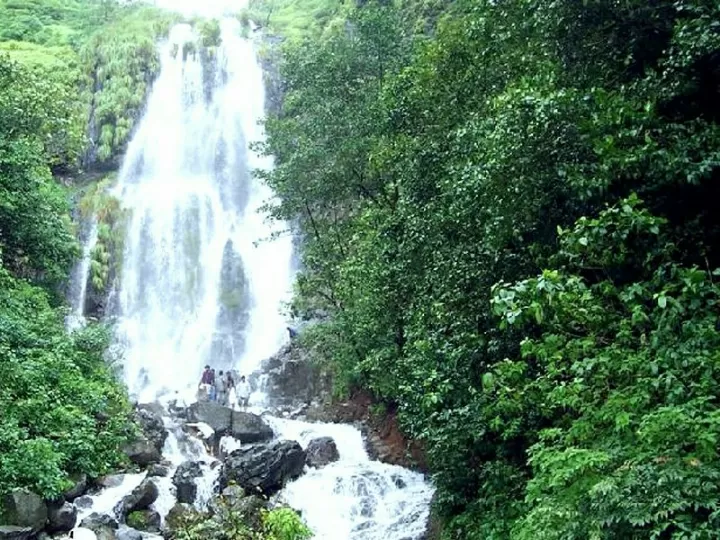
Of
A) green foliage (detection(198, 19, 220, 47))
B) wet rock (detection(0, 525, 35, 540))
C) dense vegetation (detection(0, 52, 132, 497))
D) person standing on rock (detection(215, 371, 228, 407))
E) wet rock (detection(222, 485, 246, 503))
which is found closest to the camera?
wet rock (detection(0, 525, 35, 540))

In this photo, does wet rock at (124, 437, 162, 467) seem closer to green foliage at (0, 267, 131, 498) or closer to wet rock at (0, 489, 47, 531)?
green foliage at (0, 267, 131, 498)

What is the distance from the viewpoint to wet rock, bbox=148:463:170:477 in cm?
1382

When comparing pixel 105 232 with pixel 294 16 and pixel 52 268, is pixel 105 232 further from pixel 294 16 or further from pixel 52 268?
pixel 294 16

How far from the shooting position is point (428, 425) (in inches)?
364

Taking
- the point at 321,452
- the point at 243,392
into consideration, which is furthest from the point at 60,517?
the point at 243,392

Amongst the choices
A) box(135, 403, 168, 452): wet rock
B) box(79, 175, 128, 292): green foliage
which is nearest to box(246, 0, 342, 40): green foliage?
box(79, 175, 128, 292): green foliage

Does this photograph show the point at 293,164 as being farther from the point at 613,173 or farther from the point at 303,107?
the point at 613,173

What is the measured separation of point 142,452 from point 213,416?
300cm

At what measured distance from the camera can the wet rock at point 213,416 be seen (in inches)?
658

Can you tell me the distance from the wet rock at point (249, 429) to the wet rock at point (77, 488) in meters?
4.63

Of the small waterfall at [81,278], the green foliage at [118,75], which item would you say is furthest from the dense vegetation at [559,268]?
the green foliage at [118,75]

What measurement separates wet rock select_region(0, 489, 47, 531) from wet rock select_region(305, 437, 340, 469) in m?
5.83

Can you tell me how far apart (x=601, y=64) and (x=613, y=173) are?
84.4 inches

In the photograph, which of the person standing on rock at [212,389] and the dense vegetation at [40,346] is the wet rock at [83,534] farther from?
the person standing on rock at [212,389]
